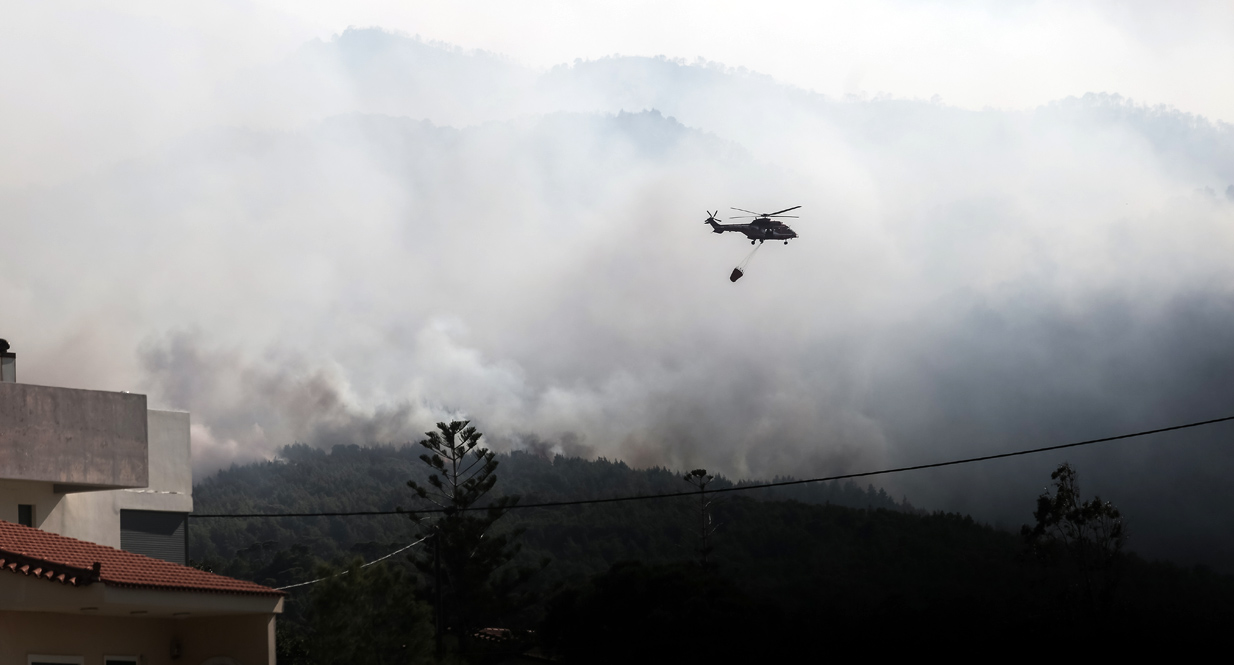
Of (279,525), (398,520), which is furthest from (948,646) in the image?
(279,525)

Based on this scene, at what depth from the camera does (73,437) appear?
982 inches

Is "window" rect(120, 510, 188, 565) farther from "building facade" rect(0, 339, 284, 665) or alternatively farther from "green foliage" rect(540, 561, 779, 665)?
"green foliage" rect(540, 561, 779, 665)

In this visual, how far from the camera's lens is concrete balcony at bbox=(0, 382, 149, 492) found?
78.4 ft

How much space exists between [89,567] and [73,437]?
737 centimetres

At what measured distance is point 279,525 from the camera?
465 feet

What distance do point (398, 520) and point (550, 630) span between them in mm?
76520

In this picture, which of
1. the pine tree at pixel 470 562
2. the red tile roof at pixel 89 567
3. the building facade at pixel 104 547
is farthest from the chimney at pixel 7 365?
the pine tree at pixel 470 562

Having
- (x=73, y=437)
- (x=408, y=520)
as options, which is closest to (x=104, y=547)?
(x=73, y=437)

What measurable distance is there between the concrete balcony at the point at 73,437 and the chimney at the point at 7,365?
193 centimetres

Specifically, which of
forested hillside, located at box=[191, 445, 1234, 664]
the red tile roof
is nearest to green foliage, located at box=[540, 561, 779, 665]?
forested hillside, located at box=[191, 445, 1234, 664]

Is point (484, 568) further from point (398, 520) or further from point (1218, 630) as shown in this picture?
point (398, 520)

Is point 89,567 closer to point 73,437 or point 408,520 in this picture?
point 73,437

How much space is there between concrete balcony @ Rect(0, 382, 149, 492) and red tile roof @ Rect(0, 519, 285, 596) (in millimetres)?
4174

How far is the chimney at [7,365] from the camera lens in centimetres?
2625
